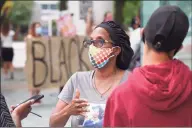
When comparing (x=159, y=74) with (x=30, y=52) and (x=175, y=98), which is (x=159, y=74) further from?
(x=30, y=52)

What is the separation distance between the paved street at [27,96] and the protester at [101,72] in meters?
3.48

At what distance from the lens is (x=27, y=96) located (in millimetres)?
11289

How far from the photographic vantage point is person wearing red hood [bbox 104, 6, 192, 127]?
2.37 meters

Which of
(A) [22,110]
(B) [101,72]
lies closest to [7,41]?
(B) [101,72]

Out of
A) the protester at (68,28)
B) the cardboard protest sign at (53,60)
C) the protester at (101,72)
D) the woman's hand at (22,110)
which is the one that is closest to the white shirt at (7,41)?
the protester at (68,28)

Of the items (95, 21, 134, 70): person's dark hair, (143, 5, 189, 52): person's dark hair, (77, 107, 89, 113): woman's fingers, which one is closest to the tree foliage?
(95, 21, 134, 70): person's dark hair

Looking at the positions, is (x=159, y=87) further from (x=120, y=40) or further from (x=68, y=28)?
(x=68, y=28)

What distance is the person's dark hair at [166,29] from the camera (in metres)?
2.42

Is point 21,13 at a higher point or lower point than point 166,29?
lower

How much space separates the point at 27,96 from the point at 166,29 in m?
9.07

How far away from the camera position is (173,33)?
95.8 inches

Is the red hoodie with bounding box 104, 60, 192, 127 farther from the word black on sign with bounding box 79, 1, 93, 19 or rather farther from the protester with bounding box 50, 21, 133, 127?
the word black on sign with bounding box 79, 1, 93, 19

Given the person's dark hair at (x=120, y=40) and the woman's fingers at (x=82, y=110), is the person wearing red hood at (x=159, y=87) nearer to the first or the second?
the woman's fingers at (x=82, y=110)

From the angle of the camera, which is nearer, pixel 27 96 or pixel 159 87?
pixel 159 87
